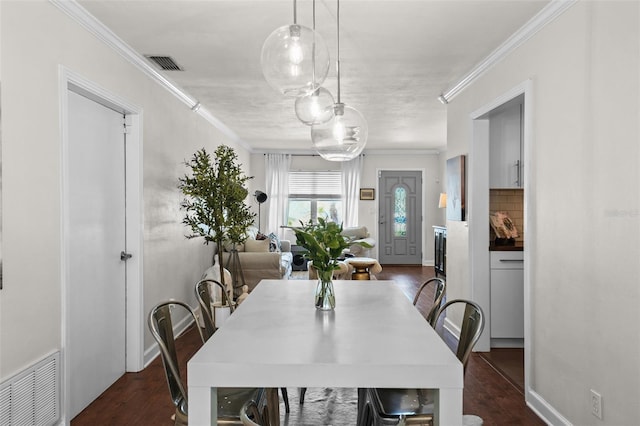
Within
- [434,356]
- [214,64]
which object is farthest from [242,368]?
[214,64]

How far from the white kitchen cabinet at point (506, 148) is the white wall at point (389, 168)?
5878mm

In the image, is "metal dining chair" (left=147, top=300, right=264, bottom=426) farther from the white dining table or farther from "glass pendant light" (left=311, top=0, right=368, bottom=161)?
"glass pendant light" (left=311, top=0, right=368, bottom=161)

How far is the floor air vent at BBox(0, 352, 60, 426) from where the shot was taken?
7.16 feet

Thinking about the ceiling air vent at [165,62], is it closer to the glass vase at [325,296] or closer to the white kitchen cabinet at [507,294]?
the glass vase at [325,296]

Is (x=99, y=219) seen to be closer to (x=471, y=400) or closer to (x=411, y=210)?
(x=471, y=400)

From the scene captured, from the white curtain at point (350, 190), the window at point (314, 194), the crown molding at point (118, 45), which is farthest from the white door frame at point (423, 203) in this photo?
the crown molding at point (118, 45)

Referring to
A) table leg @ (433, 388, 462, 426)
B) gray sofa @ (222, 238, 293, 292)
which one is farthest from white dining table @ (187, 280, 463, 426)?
gray sofa @ (222, 238, 293, 292)

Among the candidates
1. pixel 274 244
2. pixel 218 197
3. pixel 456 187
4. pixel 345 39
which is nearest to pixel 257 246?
pixel 218 197

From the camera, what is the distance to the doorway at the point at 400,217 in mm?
10438

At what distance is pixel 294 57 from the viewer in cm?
155

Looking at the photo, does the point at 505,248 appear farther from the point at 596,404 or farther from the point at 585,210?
the point at 596,404

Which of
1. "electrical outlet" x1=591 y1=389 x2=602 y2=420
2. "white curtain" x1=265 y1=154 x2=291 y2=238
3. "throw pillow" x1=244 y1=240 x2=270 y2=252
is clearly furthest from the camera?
"white curtain" x1=265 y1=154 x2=291 y2=238

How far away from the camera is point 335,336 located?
5.92 ft

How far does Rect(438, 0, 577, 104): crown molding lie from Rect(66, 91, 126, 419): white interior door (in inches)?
118
